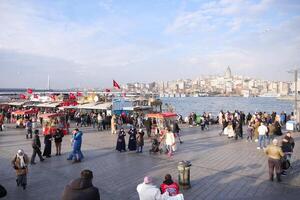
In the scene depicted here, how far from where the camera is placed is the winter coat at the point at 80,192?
5.00m

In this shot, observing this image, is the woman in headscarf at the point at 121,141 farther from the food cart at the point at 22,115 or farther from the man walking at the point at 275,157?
the food cart at the point at 22,115

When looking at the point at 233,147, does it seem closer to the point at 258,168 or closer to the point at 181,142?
the point at 181,142

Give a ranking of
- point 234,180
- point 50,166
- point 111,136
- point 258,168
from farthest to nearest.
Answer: point 111,136
point 50,166
point 258,168
point 234,180

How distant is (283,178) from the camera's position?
10.6m

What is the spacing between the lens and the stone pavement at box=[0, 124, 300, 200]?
9.12 meters

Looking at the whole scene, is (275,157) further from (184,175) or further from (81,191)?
(81,191)

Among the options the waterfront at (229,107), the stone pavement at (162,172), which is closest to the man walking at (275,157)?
the stone pavement at (162,172)

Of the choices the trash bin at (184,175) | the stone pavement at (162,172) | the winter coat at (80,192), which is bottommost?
the stone pavement at (162,172)

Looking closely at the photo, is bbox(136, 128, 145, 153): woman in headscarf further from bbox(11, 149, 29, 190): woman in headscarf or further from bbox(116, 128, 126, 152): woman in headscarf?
bbox(11, 149, 29, 190): woman in headscarf

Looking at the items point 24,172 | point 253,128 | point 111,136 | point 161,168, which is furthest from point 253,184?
point 111,136

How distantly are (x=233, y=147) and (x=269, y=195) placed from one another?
8.08 metres

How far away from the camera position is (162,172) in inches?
455

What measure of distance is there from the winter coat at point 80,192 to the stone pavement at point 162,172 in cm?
382

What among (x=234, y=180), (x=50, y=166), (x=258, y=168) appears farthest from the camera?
(x=50, y=166)
